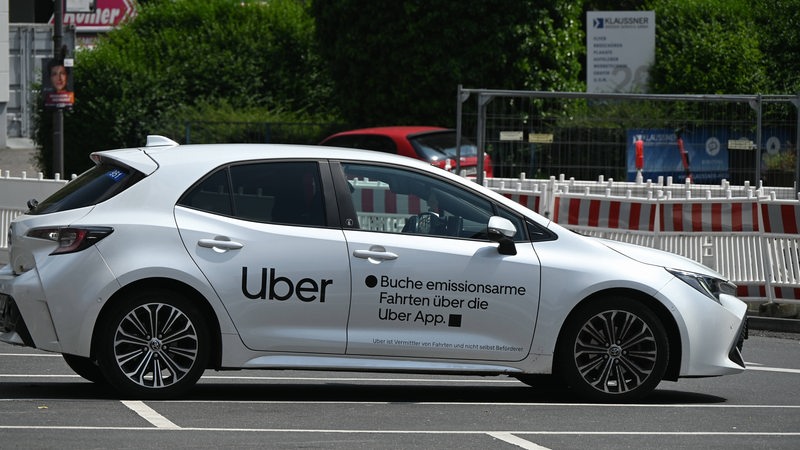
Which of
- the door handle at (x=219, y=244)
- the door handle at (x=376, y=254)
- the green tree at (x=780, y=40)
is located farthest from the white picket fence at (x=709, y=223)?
the green tree at (x=780, y=40)

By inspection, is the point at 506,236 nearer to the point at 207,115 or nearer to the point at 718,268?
the point at 718,268

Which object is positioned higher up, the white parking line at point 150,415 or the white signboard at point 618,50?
the white signboard at point 618,50

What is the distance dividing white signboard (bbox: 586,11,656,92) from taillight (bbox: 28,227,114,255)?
24.8 metres

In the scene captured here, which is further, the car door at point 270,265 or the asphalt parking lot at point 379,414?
the car door at point 270,265

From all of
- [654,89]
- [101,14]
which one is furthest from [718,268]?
[101,14]

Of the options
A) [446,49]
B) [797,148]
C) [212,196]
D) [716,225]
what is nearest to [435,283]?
[212,196]

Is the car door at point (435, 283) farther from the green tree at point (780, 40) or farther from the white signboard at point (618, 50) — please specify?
the white signboard at point (618, 50)

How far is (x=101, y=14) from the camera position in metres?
58.2

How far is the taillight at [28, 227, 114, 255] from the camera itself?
339 inches

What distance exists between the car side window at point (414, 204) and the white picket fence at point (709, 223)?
20.7 feet

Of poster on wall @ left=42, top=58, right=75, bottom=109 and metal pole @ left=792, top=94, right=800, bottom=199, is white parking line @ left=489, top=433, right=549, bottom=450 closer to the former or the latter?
metal pole @ left=792, top=94, right=800, bottom=199

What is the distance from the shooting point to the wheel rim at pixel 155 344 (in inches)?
340

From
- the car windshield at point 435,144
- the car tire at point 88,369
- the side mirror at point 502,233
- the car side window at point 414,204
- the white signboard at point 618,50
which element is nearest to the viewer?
the side mirror at point 502,233

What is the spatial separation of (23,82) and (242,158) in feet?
124
